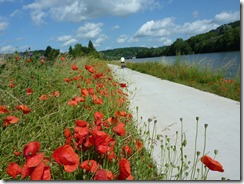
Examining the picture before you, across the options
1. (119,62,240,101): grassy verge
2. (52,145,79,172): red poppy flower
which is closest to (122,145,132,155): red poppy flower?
(52,145,79,172): red poppy flower

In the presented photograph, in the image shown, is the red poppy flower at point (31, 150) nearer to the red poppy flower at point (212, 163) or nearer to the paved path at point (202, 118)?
the red poppy flower at point (212, 163)

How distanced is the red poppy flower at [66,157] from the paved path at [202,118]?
90 centimetres

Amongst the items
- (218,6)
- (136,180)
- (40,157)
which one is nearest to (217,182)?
(136,180)

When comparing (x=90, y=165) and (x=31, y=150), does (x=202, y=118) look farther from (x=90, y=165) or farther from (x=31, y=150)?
(x=31, y=150)

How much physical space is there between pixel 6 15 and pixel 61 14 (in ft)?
1.09

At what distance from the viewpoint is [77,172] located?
3.89 ft

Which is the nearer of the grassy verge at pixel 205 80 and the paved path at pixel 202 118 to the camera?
the paved path at pixel 202 118

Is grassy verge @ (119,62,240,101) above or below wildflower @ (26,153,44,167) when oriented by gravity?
below

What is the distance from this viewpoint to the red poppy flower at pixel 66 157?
34.3 inches

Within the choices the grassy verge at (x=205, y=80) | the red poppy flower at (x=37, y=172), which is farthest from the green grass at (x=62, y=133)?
the grassy verge at (x=205, y=80)

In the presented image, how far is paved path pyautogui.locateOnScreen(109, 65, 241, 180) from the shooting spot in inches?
66.2

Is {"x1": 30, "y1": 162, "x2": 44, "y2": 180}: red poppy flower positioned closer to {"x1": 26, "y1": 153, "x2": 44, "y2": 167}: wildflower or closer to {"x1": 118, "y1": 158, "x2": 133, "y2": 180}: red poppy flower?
{"x1": 26, "y1": 153, "x2": 44, "y2": 167}: wildflower

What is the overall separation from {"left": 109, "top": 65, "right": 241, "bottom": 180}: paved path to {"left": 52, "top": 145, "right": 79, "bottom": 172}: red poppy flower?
0.90 meters

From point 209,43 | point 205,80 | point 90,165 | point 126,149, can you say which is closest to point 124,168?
point 90,165
